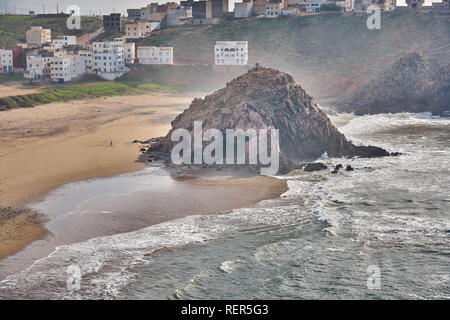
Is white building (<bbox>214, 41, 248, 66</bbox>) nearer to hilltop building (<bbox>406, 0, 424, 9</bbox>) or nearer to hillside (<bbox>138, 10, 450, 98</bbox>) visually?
hillside (<bbox>138, 10, 450, 98</bbox>)

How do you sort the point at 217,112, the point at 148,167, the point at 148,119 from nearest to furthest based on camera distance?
1. the point at 148,167
2. the point at 217,112
3. the point at 148,119

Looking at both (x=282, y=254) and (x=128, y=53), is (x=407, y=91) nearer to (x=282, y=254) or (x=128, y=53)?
(x=128, y=53)

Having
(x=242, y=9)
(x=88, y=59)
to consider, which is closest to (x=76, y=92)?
(x=88, y=59)

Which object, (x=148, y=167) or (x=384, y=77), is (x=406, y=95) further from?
(x=148, y=167)

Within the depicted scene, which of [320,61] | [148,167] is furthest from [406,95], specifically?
[148,167]

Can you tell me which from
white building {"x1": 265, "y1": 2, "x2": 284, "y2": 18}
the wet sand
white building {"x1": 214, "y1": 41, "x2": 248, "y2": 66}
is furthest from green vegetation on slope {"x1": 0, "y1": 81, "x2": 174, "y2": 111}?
white building {"x1": 265, "y1": 2, "x2": 284, "y2": 18}

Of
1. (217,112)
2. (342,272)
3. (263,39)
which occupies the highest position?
(263,39)
